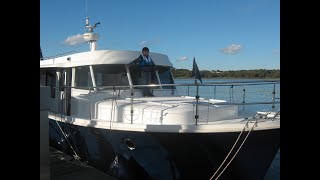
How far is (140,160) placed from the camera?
6.85 m

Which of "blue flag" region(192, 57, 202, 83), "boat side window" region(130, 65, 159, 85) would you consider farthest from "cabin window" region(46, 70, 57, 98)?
"blue flag" region(192, 57, 202, 83)

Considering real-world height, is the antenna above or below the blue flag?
above

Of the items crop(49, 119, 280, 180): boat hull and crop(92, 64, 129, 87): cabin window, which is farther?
crop(92, 64, 129, 87): cabin window

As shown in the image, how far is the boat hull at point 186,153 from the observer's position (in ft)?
20.6

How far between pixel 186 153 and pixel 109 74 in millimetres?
3449

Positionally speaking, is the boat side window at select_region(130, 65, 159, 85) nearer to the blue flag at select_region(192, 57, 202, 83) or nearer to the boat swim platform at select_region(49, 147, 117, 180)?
the blue flag at select_region(192, 57, 202, 83)

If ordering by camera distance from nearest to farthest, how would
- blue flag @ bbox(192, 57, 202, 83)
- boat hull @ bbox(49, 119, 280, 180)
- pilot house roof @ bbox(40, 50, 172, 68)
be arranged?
boat hull @ bbox(49, 119, 280, 180) < blue flag @ bbox(192, 57, 202, 83) < pilot house roof @ bbox(40, 50, 172, 68)

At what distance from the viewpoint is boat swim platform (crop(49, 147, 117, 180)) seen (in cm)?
779

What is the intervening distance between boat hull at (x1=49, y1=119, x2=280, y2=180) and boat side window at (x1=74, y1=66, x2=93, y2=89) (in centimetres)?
212

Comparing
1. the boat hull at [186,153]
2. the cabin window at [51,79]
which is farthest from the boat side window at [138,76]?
the cabin window at [51,79]

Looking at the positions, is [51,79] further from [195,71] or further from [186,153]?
[186,153]
